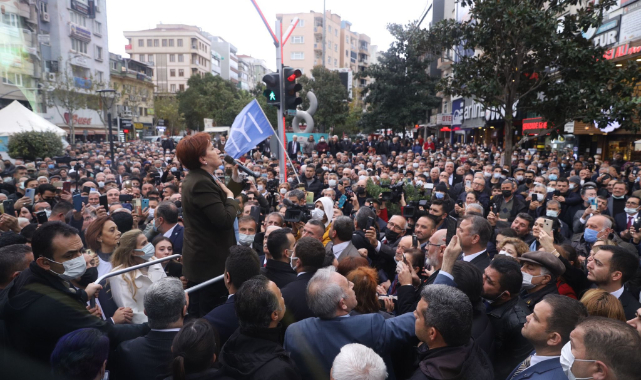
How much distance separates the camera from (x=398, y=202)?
768cm

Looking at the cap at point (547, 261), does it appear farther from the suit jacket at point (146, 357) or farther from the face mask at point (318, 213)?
the face mask at point (318, 213)

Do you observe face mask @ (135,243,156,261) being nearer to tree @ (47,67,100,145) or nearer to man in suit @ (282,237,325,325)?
man in suit @ (282,237,325,325)

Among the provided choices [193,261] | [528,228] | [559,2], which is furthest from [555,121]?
[193,261]

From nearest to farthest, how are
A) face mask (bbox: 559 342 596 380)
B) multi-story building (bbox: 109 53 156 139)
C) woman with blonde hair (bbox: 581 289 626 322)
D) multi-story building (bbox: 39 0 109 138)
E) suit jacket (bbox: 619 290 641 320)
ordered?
face mask (bbox: 559 342 596 380) < woman with blonde hair (bbox: 581 289 626 322) < suit jacket (bbox: 619 290 641 320) < multi-story building (bbox: 39 0 109 138) < multi-story building (bbox: 109 53 156 139)

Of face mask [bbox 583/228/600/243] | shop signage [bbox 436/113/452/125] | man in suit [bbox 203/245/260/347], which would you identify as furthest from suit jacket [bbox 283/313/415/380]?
shop signage [bbox 436/113/452/125]

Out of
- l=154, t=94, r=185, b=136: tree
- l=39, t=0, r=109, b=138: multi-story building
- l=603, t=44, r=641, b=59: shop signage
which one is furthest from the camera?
l=154, t=94, r=185, b=136: tree

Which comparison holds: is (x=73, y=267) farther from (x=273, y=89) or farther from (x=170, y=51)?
(x=170, y=51)

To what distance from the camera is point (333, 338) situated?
2467mm

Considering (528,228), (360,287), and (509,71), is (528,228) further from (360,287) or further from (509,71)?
(509,71)

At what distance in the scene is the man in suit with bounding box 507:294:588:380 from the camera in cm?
237

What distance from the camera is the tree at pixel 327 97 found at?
119ft

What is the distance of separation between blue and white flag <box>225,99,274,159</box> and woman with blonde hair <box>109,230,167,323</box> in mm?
3369

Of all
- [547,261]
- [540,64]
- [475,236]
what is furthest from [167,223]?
[540,64]

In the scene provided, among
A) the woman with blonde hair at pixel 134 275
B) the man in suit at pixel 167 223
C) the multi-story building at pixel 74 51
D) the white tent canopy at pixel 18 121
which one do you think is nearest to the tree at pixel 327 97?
the multi-story building at pixel 74 51
